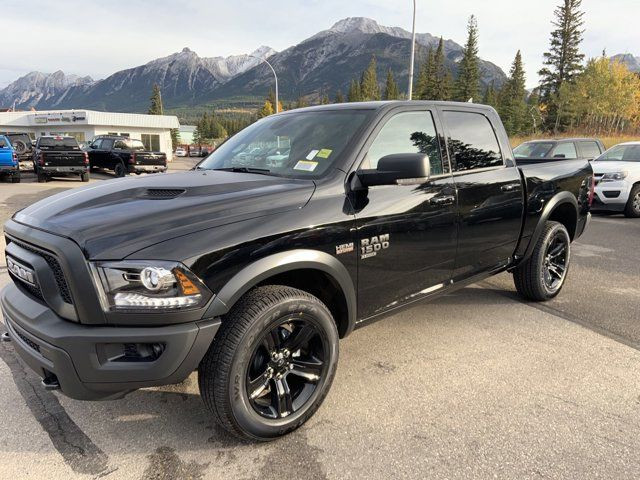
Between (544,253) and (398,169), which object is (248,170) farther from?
(544,253)

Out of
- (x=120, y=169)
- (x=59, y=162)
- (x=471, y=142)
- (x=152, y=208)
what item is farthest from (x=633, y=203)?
(x=120, y=169)

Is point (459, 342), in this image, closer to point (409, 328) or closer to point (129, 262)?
point (409, 328)

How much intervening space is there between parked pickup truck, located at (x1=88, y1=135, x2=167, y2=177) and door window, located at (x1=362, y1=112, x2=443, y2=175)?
17.3m

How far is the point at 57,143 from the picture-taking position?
18.2 meters

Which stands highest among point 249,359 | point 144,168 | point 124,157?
point 124,157

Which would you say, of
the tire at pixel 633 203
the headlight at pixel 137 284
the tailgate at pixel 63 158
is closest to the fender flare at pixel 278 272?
the headlight at pixel 137 284

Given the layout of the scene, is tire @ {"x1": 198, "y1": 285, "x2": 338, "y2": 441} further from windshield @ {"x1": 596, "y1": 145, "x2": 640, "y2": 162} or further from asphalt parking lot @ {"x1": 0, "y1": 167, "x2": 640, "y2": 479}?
windshield @ {"x1": 596, "y1": 145, "x2": 640, "y2": 162}

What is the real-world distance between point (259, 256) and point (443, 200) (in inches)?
61.9

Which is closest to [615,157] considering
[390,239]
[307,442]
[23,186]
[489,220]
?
[489,220]

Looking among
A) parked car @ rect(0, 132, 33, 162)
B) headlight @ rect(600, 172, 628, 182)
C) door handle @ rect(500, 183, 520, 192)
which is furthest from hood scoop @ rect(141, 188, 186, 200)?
parked car @ rect(0, 132, 33, 162)

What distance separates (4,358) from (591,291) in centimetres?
573

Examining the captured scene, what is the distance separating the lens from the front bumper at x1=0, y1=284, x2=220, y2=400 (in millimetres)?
1977

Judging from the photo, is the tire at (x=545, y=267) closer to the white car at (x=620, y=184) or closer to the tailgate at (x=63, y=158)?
the white car at (x=620, y=184)

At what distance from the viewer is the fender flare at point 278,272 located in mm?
2145
